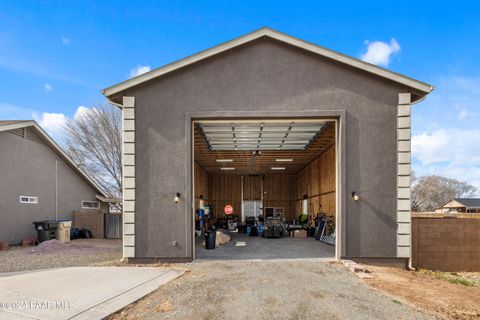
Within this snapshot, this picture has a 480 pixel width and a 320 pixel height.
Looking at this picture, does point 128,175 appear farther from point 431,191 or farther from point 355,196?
point 431,191

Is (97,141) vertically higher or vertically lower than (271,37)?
lower

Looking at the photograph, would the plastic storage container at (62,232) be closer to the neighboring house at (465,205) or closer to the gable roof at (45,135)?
the gable roof at (45,135)

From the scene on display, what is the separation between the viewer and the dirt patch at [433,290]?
5594 mm

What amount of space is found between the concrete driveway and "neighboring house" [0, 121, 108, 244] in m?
8.72

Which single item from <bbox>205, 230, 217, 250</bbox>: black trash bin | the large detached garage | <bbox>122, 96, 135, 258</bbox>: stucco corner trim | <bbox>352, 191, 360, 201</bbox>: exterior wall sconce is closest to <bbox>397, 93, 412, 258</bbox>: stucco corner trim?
the large detached garage

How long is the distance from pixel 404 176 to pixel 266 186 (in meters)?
17.6

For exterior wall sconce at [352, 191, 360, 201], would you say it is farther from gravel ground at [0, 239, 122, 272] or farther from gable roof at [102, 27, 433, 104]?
gravel ground at [0, 239, 122, 272]

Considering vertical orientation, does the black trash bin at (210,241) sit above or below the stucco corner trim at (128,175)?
below

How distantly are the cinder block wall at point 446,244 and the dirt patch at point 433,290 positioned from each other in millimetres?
600

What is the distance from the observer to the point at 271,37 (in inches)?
363

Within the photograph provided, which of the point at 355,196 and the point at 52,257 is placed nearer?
the point at 355,196

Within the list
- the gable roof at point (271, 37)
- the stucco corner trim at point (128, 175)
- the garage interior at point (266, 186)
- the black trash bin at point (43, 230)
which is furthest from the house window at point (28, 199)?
the gable roof at point (271, 37)

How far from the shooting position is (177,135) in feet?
30.2

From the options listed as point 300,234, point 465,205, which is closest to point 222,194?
point 300,234
